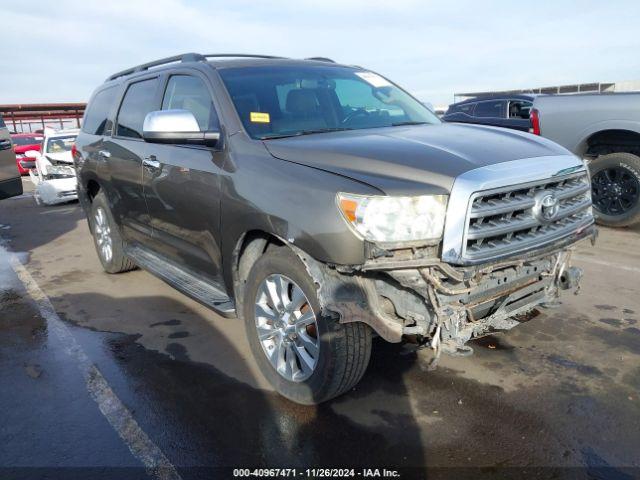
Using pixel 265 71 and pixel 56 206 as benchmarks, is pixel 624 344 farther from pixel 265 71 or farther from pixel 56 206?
pixel 56 206

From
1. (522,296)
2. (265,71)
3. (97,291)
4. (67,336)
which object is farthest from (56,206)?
(522,296)

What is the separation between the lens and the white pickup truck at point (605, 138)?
6617mm

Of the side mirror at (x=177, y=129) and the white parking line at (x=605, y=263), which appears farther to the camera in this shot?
the white parking line at (x=605, y=263)

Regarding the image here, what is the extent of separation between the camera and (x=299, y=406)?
3025 millimetres

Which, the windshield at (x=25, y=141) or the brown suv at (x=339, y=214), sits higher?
the windshield at (x=25, y=141)

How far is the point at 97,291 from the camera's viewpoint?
5359 millimetres

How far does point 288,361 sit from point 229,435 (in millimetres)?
532

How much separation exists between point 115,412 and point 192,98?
7.38ft

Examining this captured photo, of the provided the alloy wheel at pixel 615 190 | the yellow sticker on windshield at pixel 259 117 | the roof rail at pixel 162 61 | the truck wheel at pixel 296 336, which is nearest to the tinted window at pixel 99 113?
the roof rail at pixel 162 61

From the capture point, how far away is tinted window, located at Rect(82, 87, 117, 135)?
209 inches

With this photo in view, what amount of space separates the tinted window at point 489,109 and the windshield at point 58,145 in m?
9.28

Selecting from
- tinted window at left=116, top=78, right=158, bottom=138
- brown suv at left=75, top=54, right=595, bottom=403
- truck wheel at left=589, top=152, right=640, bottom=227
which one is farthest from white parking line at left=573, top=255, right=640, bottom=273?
tinted window at left=116, top=78, right=158, bottom=138

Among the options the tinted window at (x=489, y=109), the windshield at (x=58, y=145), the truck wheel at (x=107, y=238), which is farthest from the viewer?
the windshield at (x=58, y=145)

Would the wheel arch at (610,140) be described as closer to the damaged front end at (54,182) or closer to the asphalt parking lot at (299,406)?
the asphalt parking lot at (299,406)
